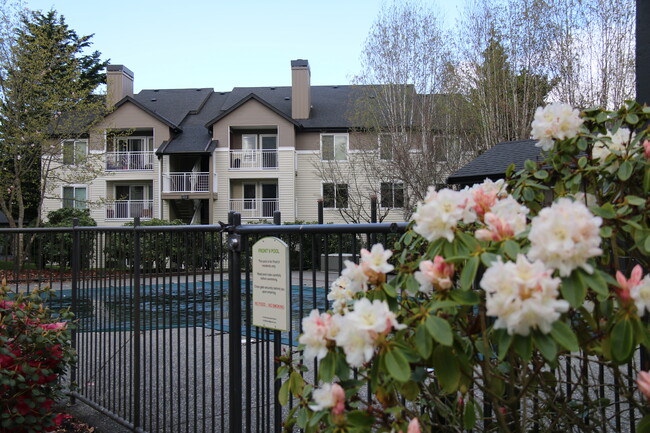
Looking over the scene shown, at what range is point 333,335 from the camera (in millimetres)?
1394

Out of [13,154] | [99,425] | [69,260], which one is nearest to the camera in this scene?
[99,425]

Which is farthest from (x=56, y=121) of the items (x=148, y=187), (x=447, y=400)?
(x=447, y=400)

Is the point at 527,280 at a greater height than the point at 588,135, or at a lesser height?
lesser

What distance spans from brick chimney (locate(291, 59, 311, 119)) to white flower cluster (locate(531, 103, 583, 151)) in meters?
31.6

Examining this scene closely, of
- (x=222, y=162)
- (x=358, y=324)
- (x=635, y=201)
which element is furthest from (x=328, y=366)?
(x=222, y=162)

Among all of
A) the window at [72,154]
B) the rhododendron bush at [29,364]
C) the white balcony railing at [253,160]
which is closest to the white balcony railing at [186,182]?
the white balcony railing at [253,160]

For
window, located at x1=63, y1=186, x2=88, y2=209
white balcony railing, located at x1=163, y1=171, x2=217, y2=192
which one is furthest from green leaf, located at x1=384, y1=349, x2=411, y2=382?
window, located at x1=63, y1=186, x2=88, y2=209

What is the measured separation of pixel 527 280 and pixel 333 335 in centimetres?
54

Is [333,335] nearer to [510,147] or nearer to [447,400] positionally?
[447,400]

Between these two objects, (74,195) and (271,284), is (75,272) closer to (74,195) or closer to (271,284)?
(271,284)

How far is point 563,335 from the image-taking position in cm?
112

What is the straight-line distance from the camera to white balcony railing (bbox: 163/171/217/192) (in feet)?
102

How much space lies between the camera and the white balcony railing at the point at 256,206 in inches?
1251

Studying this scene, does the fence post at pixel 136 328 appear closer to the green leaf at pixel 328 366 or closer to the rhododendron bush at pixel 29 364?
the rhododendron bush at pixel 29 364
